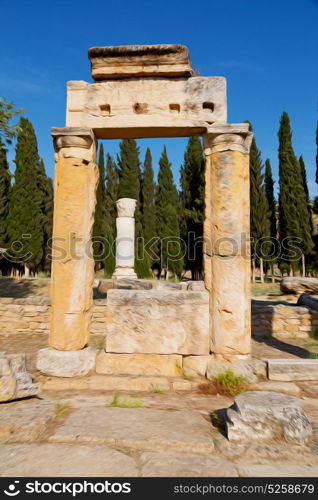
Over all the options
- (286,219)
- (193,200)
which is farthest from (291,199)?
(193,200)

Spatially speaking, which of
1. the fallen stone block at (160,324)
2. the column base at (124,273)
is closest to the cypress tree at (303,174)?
the column base at (124,273)

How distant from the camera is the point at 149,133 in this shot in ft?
15.8

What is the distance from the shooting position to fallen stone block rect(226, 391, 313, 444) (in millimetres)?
2416

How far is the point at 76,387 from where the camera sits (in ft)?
12.9

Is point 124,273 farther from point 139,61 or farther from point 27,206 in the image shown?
point 139,61

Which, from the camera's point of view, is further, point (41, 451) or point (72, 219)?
point (72, 219)

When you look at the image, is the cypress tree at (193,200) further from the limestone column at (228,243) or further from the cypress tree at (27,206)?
the limestone column at (228,243)

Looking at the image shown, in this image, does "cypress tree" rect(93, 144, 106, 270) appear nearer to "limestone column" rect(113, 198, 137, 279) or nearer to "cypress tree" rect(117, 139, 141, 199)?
"cypress tree" rect(117, 139, 141, 199)

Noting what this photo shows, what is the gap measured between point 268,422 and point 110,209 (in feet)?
84.1

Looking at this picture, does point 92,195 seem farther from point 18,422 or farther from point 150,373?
point 18,422

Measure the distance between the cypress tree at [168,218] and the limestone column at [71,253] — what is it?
19.8 meters

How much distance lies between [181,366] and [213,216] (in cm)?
208

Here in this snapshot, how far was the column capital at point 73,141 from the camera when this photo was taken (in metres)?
4.48

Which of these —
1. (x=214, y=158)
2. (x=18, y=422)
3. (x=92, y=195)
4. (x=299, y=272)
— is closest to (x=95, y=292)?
(x=92, y=195)
